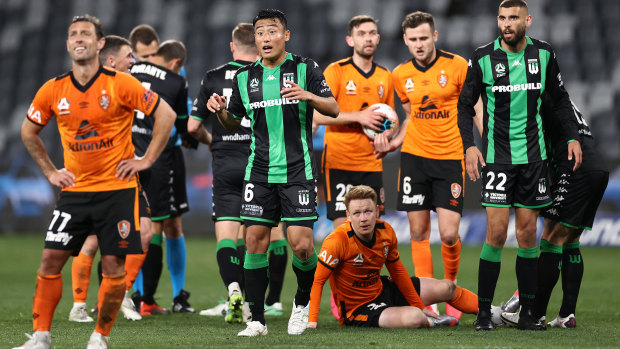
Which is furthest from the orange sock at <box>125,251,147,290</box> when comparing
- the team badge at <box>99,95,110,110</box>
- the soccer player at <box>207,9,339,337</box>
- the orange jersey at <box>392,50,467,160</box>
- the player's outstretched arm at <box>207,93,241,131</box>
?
the orange jersey at <box>392,50,467,160</box>

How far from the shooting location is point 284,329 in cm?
604

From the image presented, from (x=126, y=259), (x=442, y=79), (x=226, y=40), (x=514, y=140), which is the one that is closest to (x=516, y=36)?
(x=514, y=140)

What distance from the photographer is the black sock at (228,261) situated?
21.6 ft

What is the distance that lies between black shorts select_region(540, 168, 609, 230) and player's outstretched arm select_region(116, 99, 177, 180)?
113 inches

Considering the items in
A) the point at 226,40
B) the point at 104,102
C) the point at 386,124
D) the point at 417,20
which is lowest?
the point at 386,124

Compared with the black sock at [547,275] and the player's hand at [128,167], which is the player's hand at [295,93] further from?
the black sock at [547,275]

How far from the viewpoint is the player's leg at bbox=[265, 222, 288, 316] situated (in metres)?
7.20

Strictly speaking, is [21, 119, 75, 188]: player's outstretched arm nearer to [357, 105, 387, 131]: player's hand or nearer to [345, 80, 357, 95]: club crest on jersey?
[357, 105, 387, 131]: player's hand

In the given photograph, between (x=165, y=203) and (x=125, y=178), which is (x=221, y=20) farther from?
(x=125, y=178)

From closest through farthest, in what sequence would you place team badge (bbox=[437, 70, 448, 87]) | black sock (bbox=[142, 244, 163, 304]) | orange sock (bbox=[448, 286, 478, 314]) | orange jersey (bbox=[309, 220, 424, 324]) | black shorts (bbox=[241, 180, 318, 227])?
black shorts (bbox=[241, 180, 318, 227]), orange jersey (bbox=[309, 220, 424, 324]), orange sock (bbox=[448, 286, 478, 314]), team badge (bbox=[437, 70, 448, 87]), black sock (bbox=[142, 244, 163, 304])

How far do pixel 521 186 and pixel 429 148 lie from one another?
125 cm

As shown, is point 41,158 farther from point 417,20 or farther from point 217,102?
point 417,20

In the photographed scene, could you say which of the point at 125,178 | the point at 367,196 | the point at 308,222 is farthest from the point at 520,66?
the point at 125,178

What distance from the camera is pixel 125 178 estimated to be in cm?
497
